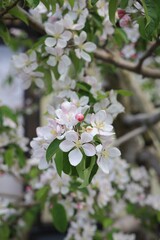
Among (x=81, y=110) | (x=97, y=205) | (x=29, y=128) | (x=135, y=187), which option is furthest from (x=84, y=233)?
(x=29, y=128)

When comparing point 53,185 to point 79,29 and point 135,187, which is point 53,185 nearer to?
point 79,29

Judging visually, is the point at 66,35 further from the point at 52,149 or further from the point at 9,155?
the point at 9,155

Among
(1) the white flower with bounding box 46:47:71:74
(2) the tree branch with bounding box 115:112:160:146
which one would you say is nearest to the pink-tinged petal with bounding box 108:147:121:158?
(1) the white flower with bounding box 46:47:71:74

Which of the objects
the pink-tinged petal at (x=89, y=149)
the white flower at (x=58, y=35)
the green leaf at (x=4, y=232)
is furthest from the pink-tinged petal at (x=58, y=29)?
the green leaf at (x=4, y=232)

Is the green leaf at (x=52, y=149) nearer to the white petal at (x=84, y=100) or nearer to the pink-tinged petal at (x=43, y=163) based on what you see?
the pink-tinged petal at (x=43, y=163)

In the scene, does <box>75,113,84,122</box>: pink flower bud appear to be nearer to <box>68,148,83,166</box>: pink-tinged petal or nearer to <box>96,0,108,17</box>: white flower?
<box>68,148,83,166</box>: pink-tinged petal
